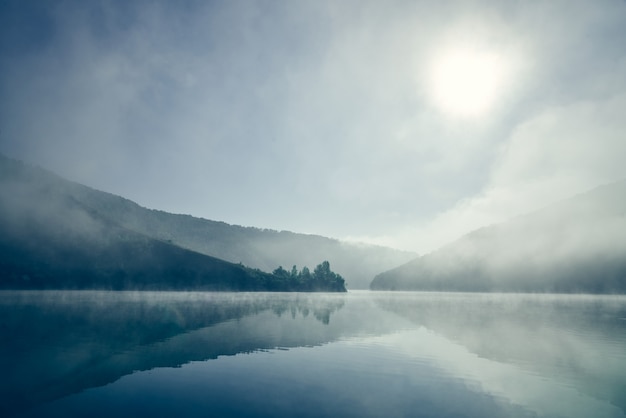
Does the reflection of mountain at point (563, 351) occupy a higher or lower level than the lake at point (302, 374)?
higher

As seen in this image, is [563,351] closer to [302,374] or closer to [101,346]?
[302,374]

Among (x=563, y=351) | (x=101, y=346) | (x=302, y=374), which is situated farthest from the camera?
(x=563, y=351)

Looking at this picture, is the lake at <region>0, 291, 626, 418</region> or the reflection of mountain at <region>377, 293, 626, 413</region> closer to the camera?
the lake at <region>0, 291, 626, 418</region>

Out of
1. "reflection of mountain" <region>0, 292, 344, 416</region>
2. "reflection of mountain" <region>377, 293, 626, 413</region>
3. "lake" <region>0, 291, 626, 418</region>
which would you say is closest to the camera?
"lake" <region>0, 291, 626, 418</region>

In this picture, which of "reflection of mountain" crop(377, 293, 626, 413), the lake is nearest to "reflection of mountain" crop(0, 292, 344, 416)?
the lake

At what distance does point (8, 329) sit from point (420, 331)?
61.2m

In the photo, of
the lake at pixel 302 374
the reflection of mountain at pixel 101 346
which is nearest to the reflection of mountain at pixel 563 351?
the lake at pixel 302 374

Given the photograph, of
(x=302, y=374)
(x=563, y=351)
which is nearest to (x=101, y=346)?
(x=302, y=374)

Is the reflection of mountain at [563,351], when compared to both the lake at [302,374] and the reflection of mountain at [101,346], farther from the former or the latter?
the reflection of mountain at [101,346]

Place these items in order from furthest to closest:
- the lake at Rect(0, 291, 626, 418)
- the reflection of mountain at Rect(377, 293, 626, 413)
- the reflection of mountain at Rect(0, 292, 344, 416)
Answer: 1. the reflection of mountain at Rect(377, 293, 626, 413)
2. the reflection of mountain at Rect(0, 292, 344, 416)
3. the lake at Rect(0, 291, 626, 418)

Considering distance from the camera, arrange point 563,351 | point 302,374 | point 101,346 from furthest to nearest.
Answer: point 563,351, point 101,346, point 302,374

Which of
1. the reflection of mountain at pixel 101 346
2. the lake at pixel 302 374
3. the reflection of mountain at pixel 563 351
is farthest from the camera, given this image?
the reflection of mountain at pixel 563 351

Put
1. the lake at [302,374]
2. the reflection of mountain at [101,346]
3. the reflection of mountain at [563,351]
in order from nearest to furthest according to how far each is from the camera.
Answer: the lake at [302,374], the reflection of mountain at [101,346], the reflection of mountain at [563,351]

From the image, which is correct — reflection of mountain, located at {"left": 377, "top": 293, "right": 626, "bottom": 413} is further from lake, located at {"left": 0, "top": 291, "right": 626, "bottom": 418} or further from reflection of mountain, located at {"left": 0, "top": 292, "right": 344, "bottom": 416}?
reflection of mountain, located at {"left": 0, "top": 292, "right": 344, "bottom": 416}
